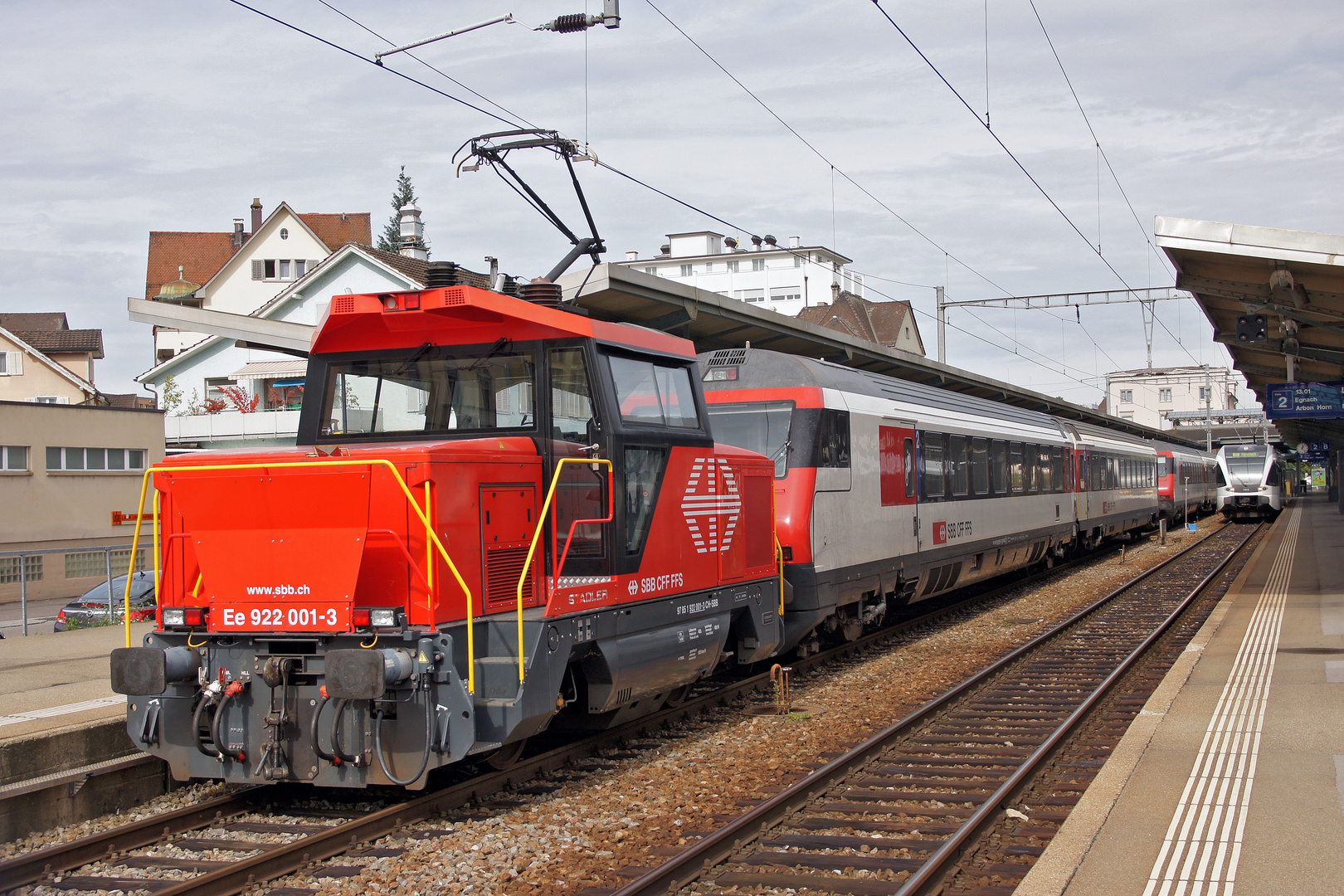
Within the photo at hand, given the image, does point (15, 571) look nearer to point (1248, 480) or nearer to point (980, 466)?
point (980, 466)

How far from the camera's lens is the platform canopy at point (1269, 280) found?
12.2 m

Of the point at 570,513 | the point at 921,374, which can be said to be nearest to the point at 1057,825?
the point at 570,513

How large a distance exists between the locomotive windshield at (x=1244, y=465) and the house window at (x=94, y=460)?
38244 millimetres

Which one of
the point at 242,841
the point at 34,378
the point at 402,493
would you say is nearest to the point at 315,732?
the point at 242,841

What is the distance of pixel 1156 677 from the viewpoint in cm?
1109

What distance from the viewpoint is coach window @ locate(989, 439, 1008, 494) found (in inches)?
675

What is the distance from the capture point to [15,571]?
1617 centimetres

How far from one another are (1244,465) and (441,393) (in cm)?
4276

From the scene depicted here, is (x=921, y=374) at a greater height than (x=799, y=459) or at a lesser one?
greater

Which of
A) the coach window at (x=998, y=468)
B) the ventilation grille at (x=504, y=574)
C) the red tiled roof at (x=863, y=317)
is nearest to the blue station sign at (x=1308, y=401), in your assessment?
the coach window at (x=998, y=468)

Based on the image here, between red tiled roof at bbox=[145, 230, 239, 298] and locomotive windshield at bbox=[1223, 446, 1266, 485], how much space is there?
5264 cm

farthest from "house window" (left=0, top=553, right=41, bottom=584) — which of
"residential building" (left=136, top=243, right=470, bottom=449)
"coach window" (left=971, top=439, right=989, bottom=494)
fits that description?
"coach window" (left=971, top=439, right=989, bottom=494)

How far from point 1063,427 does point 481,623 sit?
65.1ft

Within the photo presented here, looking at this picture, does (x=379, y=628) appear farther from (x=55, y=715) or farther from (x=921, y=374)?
(x=921, y=374)
